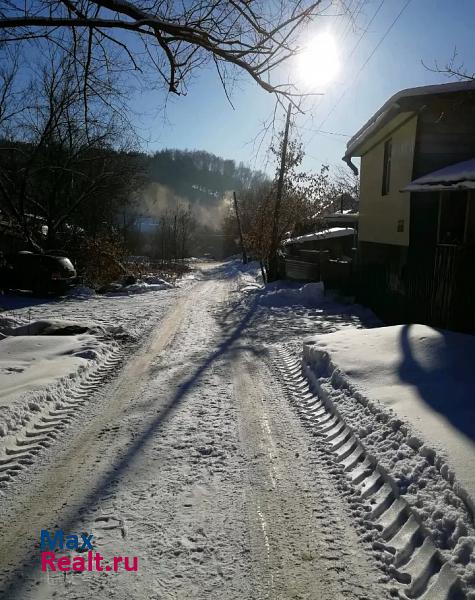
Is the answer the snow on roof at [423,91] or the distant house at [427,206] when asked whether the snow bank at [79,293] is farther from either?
the snow on roof at [423,91]

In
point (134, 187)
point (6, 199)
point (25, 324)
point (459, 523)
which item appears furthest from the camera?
point (134, 187)

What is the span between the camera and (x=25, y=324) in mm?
9617

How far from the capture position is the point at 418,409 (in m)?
4.09

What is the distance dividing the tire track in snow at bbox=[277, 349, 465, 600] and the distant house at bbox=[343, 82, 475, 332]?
4.48 metres

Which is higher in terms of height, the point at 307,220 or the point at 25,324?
the point at 307,220

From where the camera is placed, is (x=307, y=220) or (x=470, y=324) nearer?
(x=470, y=324)

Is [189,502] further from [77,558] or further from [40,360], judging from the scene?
[40,360]

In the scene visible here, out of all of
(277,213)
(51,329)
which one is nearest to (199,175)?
(277,213)

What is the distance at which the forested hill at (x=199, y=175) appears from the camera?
8981cm

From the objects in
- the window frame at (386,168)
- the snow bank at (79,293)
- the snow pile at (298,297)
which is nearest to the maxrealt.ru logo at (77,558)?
the snow pile at (298,297)

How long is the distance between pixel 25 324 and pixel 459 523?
30.4ft

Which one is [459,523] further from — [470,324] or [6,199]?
[6,199]

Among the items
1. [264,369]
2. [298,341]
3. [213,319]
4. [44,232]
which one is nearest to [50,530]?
[264,369]

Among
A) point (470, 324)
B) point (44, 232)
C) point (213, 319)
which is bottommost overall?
→ point (213, 319)
